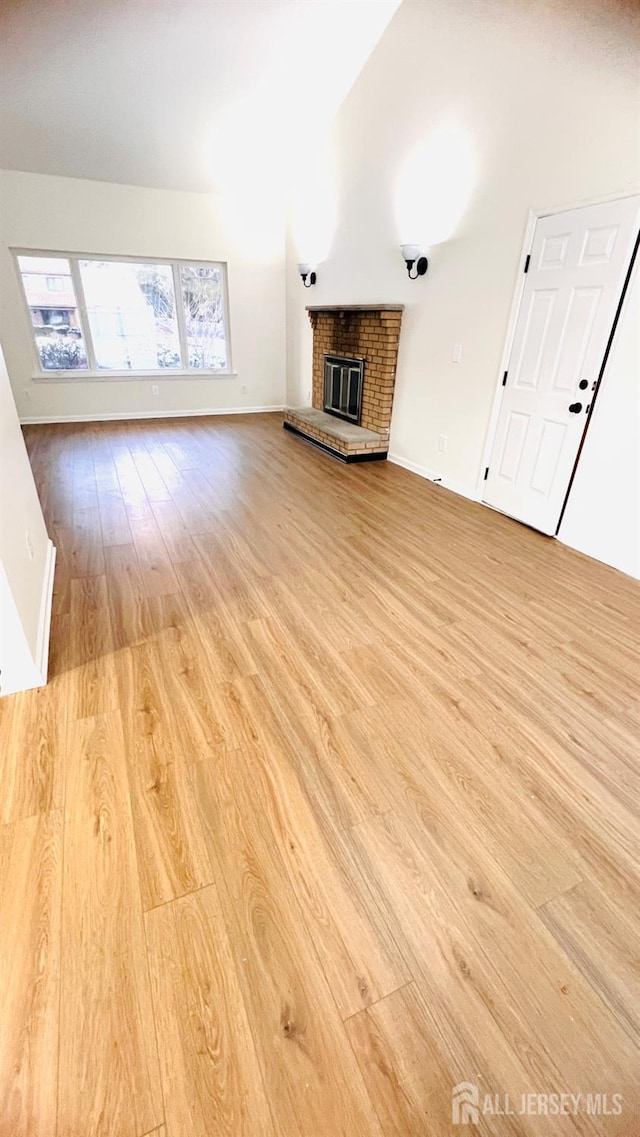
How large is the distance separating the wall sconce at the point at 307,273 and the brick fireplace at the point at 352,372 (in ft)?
1.56

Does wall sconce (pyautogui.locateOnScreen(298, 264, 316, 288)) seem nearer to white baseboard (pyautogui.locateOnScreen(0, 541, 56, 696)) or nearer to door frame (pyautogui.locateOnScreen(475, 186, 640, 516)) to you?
door frame (pyautogui.locateOnScreen(475, 186, 640, 516))

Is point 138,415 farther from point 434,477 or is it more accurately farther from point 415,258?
point 434,477

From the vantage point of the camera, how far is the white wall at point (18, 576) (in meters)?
1.78

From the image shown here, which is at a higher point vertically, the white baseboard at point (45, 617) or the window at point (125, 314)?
the window at point (125, 314)

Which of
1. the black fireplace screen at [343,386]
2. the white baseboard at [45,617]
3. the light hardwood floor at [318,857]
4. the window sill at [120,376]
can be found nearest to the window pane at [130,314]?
the window sill at [120,376]

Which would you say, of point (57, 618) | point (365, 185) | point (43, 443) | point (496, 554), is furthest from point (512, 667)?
point (43, 443)

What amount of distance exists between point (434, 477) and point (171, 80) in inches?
168

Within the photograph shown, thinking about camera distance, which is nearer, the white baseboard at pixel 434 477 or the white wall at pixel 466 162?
the white wall at pixel 466 162

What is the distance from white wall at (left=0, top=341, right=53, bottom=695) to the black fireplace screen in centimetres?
373

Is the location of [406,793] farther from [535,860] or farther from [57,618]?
[57,618]

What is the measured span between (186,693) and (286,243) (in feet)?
22.4

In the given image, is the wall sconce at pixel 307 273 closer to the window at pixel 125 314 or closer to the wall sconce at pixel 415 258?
the window at pixel 125 314

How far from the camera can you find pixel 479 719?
72.7 inches

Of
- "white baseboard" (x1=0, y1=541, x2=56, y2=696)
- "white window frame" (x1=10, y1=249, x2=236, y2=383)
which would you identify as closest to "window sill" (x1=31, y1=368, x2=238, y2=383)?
"white window frame" (x1=10, y1=249, x2=236, y2=383)
